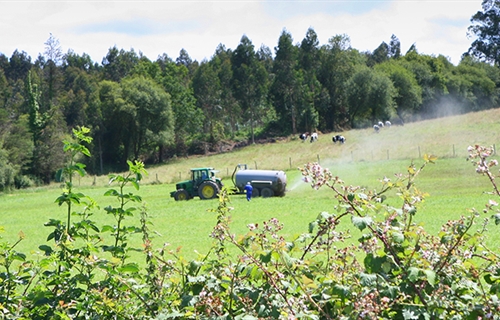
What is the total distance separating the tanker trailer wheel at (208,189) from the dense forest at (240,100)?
36568mm

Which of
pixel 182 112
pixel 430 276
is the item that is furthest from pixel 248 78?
pixel 430 276

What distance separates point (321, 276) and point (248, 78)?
82.5 metres

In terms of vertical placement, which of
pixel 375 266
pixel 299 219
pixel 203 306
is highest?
pixel 375 266

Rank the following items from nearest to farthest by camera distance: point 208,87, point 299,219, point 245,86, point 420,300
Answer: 1. point 420,300
2. point 299,219
3. point 245,86
4. point 208,87

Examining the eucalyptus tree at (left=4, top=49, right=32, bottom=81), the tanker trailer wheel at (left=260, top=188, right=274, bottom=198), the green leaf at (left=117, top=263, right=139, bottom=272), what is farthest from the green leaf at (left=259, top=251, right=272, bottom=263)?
the eucalyptus tree at (left=4, top=49, right=32, bottom=81)

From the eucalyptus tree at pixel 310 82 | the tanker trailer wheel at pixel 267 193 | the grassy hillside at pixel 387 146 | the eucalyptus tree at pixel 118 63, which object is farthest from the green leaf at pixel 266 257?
the eucalyptus tree at pixel 118 63

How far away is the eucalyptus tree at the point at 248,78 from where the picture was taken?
85250 mm

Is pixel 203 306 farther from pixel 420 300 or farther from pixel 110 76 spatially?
pixel 110 76

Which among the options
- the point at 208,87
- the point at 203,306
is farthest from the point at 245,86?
the point at 203,306

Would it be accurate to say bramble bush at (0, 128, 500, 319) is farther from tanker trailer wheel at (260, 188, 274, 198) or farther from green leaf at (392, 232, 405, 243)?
tanker trailer wheel at (260, 188, 274, 198)

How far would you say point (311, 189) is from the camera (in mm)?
36344

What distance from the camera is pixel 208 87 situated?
92688 mm

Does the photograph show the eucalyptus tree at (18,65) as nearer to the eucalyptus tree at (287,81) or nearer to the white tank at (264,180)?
the eucalyptus tree at (287,81)

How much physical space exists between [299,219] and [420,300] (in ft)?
65.6
